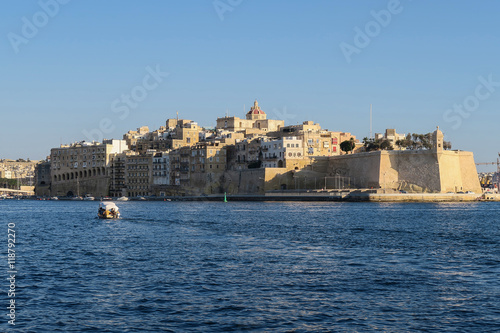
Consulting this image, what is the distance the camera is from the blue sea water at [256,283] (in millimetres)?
13547

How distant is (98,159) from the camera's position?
11225cm

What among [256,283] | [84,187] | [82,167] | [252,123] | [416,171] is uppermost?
[252,123]

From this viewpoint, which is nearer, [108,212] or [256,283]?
[256,283]

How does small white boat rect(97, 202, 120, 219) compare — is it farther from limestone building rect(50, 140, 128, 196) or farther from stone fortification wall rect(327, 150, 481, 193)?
limestone building rect(50, 140, 128, 196)

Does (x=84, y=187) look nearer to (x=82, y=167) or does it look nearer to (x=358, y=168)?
(x=82, y=167)

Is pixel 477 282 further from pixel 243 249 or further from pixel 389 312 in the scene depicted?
pixel 243 249

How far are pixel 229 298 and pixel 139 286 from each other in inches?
115

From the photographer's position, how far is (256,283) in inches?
697

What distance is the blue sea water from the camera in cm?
1355

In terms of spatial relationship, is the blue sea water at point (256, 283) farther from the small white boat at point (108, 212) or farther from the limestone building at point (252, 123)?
the limestone building at point (252, 123)

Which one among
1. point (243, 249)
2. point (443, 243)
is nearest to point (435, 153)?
point (443, 243)

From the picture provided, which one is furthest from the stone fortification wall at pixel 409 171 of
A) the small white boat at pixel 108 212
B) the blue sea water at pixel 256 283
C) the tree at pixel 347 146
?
the blue sea water at pixel 256 283

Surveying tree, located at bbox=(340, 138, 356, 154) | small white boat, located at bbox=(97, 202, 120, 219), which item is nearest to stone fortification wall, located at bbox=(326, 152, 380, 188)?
tree, located at bbox=(340, 138, 356, 154)

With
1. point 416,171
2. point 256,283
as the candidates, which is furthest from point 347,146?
point 256,283
